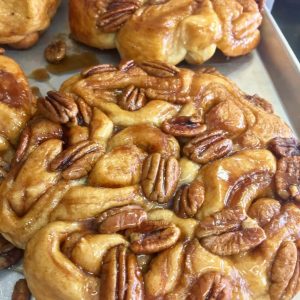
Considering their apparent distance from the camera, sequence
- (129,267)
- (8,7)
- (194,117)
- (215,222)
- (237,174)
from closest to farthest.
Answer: (129,267), (215,222), (237,174), (194,117), (8,7)

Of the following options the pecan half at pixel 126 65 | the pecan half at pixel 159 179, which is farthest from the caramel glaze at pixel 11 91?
the pecan half at pixel 159 179

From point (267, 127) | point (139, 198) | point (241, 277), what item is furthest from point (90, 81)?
point (241, 277)

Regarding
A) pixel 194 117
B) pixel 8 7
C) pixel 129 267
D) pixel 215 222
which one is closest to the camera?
pixel 129 267

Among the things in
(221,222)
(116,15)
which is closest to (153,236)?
(221,222)

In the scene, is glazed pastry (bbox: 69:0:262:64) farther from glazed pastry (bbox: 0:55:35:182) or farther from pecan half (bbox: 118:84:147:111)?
glazed pastry (bbox: 0:55:35:182)

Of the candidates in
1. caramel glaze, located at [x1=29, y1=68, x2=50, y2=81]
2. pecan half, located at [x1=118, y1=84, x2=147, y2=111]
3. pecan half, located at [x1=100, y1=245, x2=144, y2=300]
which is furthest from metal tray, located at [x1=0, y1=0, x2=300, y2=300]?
pecan half, located at [x1=100, y1=245, x2=144, y2=300]

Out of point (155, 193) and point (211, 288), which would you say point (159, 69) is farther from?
point (211, 288)

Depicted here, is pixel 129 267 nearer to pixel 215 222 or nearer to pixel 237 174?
pixel 215 222
